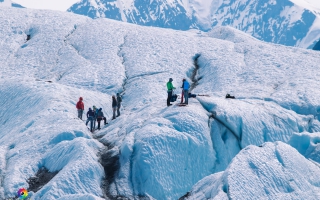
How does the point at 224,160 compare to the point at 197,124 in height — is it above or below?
below

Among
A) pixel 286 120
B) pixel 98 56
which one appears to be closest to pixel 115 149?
pixel 286 120

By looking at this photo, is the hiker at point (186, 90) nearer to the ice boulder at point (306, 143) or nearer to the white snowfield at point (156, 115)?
the white snowfield at point (156, 115)

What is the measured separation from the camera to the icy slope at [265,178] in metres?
19.7

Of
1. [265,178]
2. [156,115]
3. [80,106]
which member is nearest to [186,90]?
[156,115]

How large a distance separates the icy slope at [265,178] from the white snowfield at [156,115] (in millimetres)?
49

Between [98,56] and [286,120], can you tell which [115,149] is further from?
[98,56]

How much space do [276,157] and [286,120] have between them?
57.1 ft

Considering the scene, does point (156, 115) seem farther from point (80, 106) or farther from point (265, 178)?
point (265, 178)

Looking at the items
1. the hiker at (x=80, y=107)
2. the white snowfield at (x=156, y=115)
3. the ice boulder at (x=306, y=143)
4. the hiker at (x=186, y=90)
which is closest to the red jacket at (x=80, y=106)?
the hiker at (x=80, y=107)

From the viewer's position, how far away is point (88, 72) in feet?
179

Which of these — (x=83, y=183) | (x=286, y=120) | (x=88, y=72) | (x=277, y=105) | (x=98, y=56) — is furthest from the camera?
(x=98, y=56)

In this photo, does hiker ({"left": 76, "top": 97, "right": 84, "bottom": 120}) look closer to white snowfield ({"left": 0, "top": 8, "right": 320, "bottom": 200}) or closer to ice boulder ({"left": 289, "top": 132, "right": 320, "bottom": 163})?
white snowfield ({"left": 0, "top": 8, "right": 320, "bottom": 200})

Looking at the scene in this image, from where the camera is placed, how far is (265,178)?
20.3m

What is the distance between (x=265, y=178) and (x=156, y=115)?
15.6m
